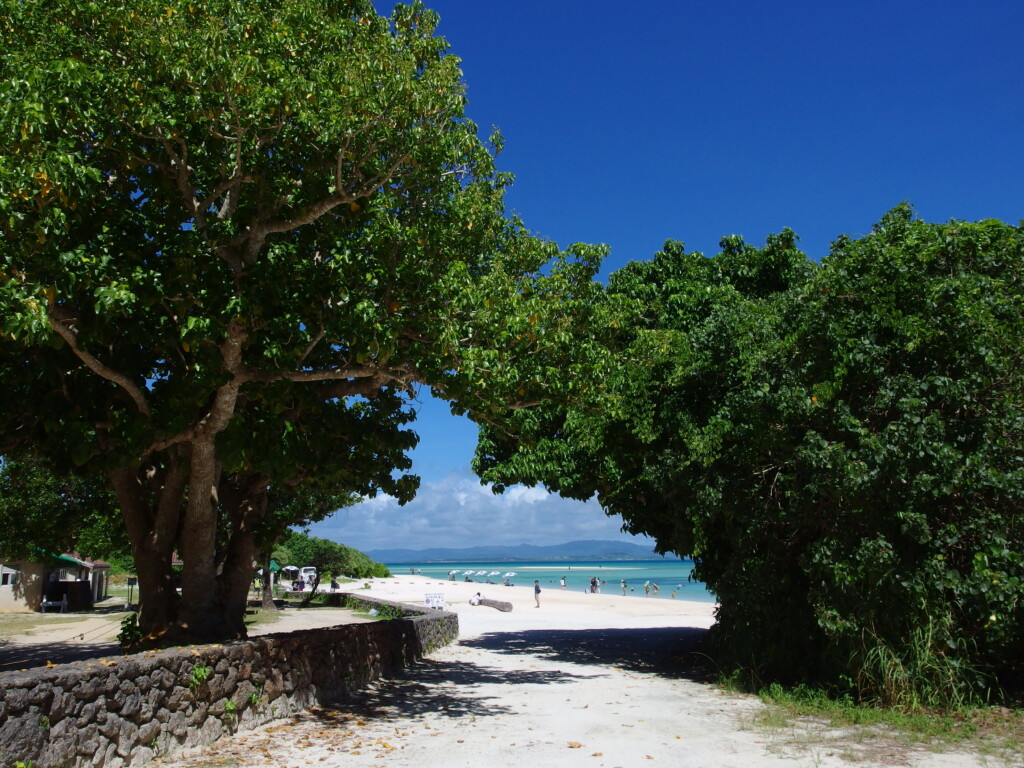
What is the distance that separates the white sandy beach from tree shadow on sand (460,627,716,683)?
16 centimetres

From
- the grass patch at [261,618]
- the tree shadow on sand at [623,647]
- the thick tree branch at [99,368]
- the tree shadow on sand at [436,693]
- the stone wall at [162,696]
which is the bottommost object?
the tree shadow on sand at [623,647]

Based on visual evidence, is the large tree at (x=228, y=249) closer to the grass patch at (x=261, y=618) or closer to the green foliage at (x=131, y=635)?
the green foliage at (x=131, y=635)

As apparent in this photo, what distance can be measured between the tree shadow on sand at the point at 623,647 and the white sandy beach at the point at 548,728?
0.51 feet

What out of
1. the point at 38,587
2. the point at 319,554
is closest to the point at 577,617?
the point at 38,587

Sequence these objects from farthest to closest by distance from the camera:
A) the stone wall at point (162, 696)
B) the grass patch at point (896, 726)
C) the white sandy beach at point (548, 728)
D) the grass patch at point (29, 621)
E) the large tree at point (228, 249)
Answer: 1. the grass patch at point (29, 621)
2. the large tree at point (228, 249)
3. the grass patch at point (896, 726)
4. the white sandy beach at point (548, 728)
5. the stone wall at point (162, 696)

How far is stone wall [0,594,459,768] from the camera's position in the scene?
6445 millimetres

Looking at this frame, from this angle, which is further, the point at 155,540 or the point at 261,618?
the point at 261,618

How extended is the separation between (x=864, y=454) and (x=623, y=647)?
461 inches

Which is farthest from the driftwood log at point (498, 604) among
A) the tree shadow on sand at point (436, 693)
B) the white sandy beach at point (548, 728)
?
the tree shadow on sand at point (436, 693)

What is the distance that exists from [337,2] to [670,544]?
38.7 ft

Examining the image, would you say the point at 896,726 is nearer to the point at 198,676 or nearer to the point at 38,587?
the point at 198,676

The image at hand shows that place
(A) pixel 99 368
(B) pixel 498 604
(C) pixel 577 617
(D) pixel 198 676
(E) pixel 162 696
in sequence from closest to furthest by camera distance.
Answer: (E) pixel 162 696
(D) pixel 198 676
(A) pixel 99 368
(C) pixel 577 617
(B) pixel 498 604

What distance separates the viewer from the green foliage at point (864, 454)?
9.75 metres

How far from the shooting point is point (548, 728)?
9695 mm
